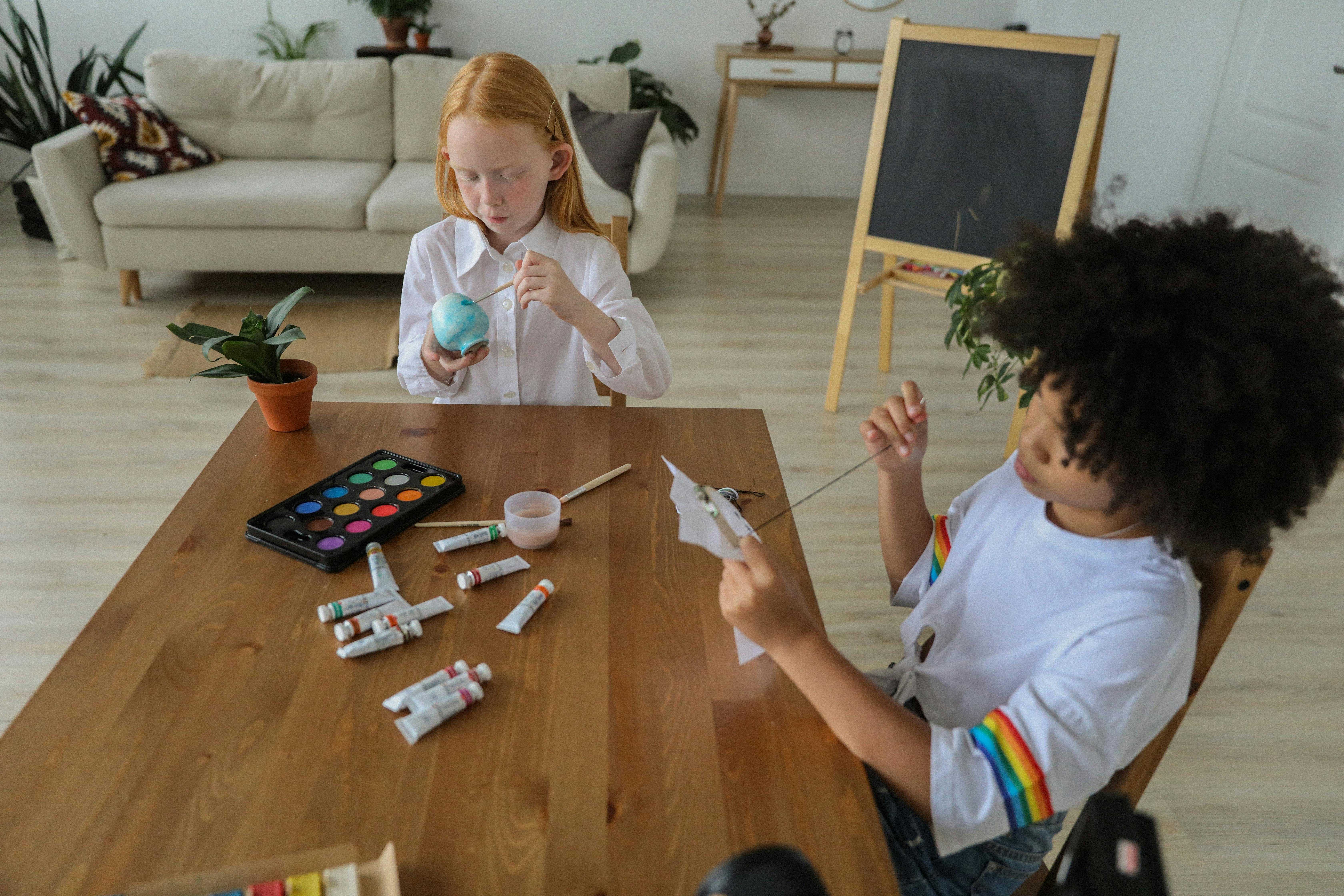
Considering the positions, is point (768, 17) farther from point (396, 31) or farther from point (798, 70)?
point (396, 31)

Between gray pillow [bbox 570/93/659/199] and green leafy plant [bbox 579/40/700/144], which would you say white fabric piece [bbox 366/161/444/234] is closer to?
gray pillow [bbox 570/93/659/199]

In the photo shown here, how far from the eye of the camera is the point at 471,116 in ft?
4.42

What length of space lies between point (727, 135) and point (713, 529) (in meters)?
4.62

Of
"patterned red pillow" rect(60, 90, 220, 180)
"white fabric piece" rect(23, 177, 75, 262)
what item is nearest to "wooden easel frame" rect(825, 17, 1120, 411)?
"patterned red pillow" rect(60, 90, 220, 180)

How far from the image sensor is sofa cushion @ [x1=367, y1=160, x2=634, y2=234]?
362 cm

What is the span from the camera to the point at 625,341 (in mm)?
1460

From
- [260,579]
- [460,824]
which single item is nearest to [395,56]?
[260,579]

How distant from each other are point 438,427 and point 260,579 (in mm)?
403

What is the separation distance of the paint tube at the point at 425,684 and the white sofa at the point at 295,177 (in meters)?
2.74

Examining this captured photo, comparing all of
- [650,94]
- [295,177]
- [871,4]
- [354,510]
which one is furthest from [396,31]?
[354,510]

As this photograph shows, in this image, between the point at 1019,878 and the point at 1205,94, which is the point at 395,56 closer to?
the point at 1205,94

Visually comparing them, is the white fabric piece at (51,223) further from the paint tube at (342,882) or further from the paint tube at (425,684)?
the paint tube at (342,882)

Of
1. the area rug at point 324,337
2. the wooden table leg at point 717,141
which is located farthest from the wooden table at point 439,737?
the wooden table leg at point 717,141

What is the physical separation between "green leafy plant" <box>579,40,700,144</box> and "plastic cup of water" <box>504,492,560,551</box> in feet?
12.9
